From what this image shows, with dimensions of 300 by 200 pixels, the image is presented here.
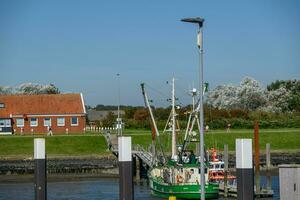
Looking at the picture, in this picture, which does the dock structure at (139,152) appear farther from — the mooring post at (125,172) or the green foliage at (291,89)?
the green foliage at (291,89)

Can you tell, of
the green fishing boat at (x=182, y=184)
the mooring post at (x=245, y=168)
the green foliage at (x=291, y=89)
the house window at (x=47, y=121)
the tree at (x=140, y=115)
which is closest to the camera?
the mooring post at (x=245, y=168)

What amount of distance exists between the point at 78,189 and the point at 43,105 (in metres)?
47.3

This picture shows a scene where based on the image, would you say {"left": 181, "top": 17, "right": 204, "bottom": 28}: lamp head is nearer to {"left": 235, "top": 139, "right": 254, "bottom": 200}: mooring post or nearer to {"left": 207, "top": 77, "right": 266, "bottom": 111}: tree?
{"left": 235, "top": 139, "right": 254, "bottom": 200}: mooring post

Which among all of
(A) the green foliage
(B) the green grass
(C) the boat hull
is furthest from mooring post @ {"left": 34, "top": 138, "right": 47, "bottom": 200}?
(A) the green foliage

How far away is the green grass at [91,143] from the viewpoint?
291ft

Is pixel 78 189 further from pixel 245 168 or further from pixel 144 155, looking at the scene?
pixel 245 168

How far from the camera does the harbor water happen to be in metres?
56.9

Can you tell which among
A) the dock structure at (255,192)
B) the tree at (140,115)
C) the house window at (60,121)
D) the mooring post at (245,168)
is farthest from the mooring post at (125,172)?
the tree at (140,115)

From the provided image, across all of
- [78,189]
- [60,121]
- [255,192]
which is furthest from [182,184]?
[60,121]

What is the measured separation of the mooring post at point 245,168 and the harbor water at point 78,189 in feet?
92.2

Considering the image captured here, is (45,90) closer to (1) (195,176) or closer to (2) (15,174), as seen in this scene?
(2) (15,174)

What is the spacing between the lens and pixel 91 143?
9206cm

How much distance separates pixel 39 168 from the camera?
30344mm

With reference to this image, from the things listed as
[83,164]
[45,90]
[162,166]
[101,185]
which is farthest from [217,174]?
[45,90]
